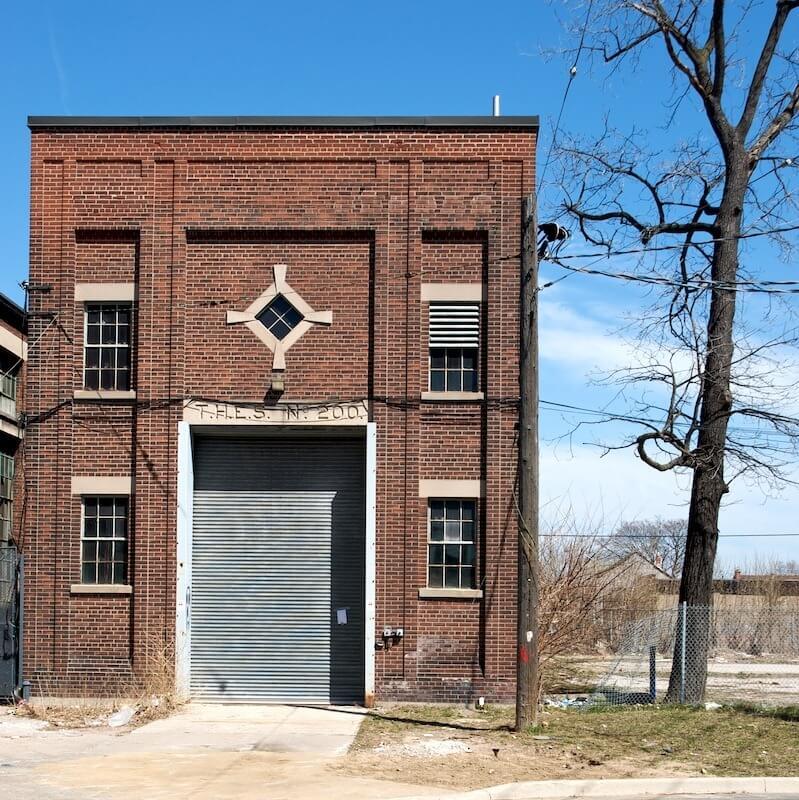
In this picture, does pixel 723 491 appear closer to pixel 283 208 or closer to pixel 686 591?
pixel 686 591

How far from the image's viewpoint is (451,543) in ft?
63.2

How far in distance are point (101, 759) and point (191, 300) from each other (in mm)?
8304

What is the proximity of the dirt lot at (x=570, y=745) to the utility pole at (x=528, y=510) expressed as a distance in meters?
0.63

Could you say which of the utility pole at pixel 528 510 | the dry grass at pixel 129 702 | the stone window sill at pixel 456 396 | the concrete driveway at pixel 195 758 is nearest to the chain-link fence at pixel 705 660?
the utility pole at pixel 528 510

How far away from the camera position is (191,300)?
1966 cm

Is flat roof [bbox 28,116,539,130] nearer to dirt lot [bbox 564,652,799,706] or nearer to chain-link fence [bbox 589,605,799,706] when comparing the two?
chain-link fence [bbox 589,605,799,706]

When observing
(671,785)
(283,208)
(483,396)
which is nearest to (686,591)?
(483,396)

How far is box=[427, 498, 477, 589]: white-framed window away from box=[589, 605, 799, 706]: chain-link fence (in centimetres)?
327

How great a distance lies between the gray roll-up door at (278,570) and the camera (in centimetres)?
1964

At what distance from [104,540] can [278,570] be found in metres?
2.97

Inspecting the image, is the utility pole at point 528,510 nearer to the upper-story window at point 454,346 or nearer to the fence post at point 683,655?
the upper-story window at point 454,346

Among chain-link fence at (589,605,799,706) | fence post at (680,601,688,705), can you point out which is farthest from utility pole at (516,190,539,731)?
chain-link fence at (589,605,799,706)

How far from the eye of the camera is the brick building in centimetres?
1909

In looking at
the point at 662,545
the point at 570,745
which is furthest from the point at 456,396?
the point at 662,545
